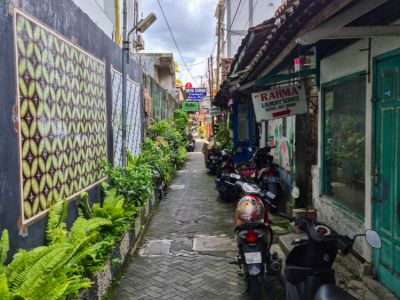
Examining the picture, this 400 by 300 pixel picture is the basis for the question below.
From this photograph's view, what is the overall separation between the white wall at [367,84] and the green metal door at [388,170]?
0.46 feet

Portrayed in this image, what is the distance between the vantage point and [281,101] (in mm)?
7125

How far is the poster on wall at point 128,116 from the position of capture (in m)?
7.77

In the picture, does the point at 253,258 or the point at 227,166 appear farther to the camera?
the point at 227,166

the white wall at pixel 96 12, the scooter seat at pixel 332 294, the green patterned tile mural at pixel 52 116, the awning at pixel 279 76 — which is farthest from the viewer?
the white wall at pixel 96 12

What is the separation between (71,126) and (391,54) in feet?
12.7

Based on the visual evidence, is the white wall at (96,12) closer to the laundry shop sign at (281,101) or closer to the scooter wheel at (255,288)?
the laundry shop sign at (281,101)

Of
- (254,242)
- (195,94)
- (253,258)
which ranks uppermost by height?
(195,94)

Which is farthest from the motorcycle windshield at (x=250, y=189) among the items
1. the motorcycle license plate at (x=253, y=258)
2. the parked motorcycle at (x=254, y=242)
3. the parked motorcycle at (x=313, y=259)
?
the parked motorcycle at (x=313, y=259)

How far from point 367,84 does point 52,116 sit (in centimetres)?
378

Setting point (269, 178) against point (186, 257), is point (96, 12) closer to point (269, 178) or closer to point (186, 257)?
point (269, 178)

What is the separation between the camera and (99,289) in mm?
4379

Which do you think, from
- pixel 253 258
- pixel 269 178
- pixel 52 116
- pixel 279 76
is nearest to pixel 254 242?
pixel 253 258

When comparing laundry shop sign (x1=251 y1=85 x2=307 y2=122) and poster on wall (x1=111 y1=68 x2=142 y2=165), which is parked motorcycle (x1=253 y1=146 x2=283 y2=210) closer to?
laundry shop sign (x1=251 y1=85 x2=307 y2=122)

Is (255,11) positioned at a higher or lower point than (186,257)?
higher
